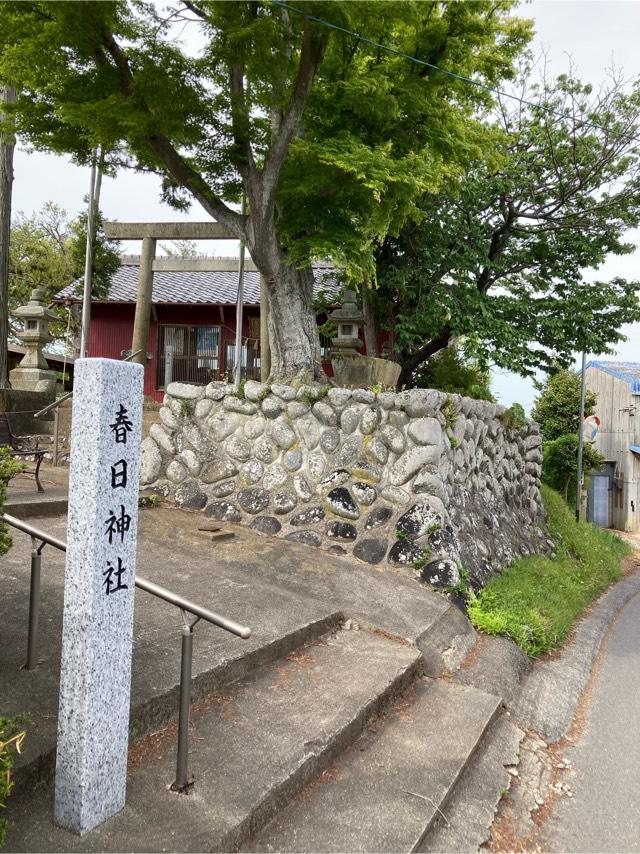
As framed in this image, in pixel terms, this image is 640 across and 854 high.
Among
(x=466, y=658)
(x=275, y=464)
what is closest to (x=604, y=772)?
(x=466, y=658)

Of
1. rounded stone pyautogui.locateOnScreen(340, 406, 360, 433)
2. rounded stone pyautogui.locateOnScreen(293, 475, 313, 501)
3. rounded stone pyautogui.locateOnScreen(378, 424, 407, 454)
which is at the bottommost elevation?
rounded stone pyautogui.locateOnScreen(293, 475, 313, 501)

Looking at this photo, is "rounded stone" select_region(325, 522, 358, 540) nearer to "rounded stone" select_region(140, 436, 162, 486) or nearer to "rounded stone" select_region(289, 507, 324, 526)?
"rounded stone" select_region(289, 507, 324, 526)

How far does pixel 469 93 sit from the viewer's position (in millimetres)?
7500

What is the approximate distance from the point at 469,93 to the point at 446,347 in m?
6.17

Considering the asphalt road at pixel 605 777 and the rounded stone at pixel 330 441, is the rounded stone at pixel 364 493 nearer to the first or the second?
the rounded stone at pixel 330 441

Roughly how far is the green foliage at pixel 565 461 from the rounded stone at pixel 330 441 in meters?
15.0

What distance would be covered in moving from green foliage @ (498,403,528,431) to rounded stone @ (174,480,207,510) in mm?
4634

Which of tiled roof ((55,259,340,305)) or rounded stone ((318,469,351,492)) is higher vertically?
tiled roof ((55,259,340,305))

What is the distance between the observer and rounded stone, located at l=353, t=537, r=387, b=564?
19.9 feet

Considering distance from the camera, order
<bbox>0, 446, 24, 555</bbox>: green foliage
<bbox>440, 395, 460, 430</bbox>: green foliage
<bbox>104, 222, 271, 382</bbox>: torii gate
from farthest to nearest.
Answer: <bbox>104, 222, 271, 382</bbox>: torii gate
<bbox>440, 395, 460, 430</bbox>: green foliage
<bbox>0, 446, 24, 555</bbox>: green foliage

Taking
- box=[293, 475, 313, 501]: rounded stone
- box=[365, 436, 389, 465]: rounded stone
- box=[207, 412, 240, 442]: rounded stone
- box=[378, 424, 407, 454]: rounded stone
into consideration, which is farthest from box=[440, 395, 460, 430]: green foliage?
box=[207, 412, 240, 442]: rounded stone

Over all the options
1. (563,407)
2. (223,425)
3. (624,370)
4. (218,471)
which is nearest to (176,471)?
(218,471)

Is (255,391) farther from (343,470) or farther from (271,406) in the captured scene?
(343,470)

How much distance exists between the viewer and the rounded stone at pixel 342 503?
6363 mm
